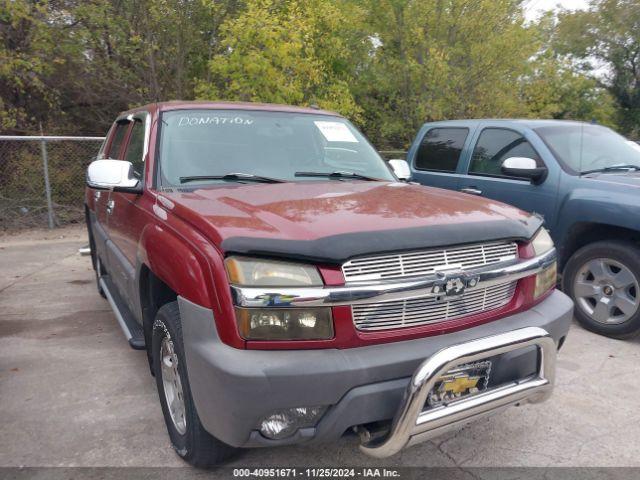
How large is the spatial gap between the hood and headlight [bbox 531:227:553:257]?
0.06 m

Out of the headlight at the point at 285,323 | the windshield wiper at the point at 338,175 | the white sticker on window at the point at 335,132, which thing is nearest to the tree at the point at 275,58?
the white sticker on window at the point at 335,132

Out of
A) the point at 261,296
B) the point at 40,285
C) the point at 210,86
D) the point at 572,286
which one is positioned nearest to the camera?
the point at 261,296

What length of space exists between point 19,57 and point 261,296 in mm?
10438

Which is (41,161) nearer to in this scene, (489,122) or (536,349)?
(489,122)

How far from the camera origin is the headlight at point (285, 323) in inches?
79.7

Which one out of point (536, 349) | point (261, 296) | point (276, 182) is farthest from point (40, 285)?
point (536, 349)

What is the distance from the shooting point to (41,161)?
978 cm

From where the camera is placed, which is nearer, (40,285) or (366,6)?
(40,285)

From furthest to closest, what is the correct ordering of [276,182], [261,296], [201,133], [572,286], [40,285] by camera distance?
[40,285], [572,286], [201,133], [276,182], [261,296]

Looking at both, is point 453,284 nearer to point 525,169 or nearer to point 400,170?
point 400,170

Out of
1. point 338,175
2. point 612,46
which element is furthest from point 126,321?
point 612,46

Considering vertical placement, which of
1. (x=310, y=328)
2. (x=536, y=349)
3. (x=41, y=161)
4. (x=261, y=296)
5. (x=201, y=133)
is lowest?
(x=41, y=161)

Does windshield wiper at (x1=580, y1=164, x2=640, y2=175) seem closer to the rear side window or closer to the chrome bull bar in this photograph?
the rear side window

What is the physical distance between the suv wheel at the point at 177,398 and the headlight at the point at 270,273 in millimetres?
542
